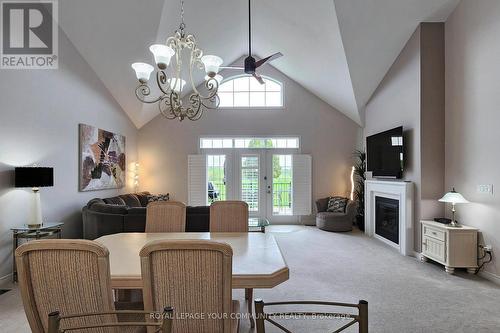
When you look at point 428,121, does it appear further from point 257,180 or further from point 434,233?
point 257,180

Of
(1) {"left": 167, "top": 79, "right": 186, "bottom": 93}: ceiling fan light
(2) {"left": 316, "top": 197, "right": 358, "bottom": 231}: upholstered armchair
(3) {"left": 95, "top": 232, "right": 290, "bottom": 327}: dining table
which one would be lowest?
Answer: (2) {"left": 316, "top": 197, "right": 358, "bottom": 231}: upholstered armchair

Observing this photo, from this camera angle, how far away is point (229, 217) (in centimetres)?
296

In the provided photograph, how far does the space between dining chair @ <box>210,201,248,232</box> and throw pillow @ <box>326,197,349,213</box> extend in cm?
456

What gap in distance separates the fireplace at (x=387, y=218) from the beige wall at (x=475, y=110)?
1.07 meters

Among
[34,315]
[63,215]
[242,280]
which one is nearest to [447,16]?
[242,280]

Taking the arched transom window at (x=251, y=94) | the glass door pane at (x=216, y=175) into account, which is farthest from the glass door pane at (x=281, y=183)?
the arched transom window at (x=251, y=94)

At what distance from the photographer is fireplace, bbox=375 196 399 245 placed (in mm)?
5258

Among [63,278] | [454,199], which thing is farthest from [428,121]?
[63,278]

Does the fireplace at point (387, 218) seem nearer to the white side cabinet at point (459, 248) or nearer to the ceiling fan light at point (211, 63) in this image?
the white side cabinet at point (459, 248)

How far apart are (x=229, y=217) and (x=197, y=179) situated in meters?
4.74

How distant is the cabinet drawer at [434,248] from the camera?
13.1ft

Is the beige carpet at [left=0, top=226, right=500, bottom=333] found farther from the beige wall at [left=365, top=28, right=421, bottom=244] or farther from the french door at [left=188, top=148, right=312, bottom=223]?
the french door at [left=188, top=148, right=312, bottom=223]

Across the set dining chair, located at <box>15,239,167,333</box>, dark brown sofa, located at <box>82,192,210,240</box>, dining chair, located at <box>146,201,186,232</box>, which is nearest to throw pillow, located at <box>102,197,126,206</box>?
dark brown sofa, located at <box>82,192,210,240</box>

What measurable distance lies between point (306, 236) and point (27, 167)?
4926mm
